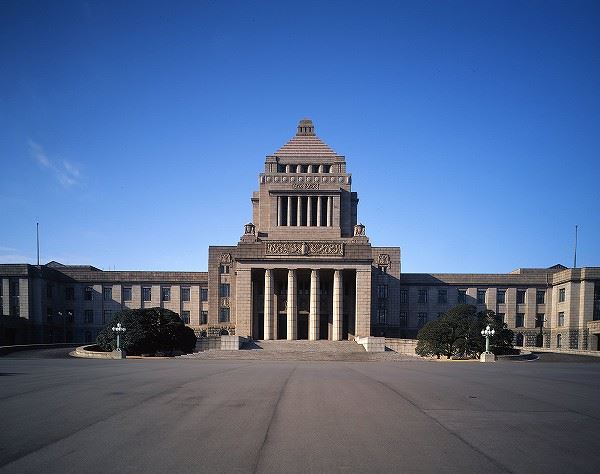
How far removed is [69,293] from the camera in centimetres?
7125

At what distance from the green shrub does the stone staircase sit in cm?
352

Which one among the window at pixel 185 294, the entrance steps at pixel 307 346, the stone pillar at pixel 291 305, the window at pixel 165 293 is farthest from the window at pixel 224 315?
the entrance steps at pixel 307 346

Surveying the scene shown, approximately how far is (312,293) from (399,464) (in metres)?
48.3

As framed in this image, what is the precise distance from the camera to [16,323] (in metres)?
60.7

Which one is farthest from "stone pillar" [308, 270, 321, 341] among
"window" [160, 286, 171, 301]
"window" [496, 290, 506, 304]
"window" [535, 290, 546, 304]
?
"window" [535, 290, 546, 304]

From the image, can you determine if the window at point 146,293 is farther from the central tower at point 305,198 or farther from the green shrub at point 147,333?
the green shrub at point 147,333

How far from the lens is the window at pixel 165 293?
235 ft

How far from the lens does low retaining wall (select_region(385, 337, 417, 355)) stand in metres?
46.6

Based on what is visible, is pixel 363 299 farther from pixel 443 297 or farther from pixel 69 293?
pixel 69 293

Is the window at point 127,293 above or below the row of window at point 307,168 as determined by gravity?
below

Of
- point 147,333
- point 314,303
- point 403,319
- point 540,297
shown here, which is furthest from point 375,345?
point 540,297

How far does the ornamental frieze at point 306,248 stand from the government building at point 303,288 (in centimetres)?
12

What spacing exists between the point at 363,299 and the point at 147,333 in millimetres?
25703

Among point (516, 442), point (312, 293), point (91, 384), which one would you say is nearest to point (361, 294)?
point (312, 293)
